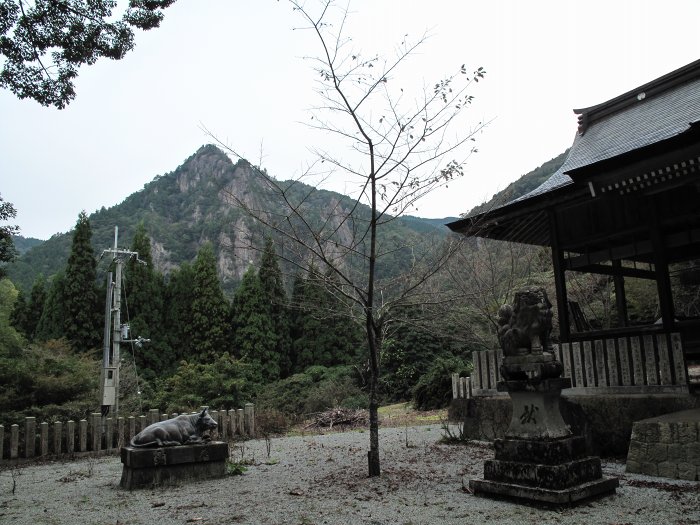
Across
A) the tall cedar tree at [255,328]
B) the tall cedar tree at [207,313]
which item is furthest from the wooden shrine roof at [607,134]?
the tall cedar tree at [207,313]

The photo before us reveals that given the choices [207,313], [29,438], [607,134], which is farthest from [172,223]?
[607,134]

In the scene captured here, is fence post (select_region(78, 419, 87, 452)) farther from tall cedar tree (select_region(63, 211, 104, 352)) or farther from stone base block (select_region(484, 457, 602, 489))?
tall cedar tree (select_region(63, 211, 104, 352))

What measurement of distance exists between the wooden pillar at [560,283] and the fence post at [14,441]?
1004 centimetres

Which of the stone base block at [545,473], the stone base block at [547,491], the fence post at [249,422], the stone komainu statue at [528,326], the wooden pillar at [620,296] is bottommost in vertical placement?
the fence post at [249,422]

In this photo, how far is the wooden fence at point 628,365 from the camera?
258 inches

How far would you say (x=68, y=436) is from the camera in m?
9.85

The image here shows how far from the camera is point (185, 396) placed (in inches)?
555

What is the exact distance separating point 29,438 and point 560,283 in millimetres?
10215

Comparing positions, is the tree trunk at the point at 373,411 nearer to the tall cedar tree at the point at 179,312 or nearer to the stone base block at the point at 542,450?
the stone base block at the point at 542,450

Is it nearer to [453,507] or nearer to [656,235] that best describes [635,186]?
[656,235]

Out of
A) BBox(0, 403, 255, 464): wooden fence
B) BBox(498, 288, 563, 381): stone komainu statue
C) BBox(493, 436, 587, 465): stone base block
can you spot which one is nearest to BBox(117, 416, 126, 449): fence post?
BBox(0, 403, 255, 464): wooden fence

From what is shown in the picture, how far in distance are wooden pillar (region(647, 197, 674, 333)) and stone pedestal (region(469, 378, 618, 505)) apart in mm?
3600

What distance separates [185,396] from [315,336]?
1360 centimetres

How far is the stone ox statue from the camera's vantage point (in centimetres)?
655
